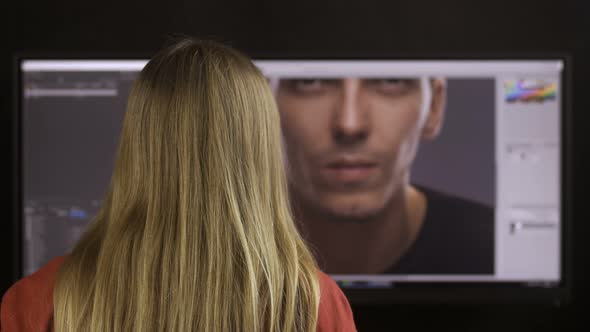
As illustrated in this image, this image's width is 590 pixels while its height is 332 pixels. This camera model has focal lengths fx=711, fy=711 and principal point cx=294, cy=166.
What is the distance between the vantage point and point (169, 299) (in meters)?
0.98

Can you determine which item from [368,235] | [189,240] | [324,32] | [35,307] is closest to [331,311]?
[189,240]

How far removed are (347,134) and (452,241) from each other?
15.4 inches

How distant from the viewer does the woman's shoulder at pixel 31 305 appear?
984 mm

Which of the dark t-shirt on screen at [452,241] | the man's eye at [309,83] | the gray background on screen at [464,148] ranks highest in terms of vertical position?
the man's eye at [309,83]

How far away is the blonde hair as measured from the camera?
98cm

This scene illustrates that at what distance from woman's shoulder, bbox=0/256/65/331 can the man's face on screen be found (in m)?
0.89

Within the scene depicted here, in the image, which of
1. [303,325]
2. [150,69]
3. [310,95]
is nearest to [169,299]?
[303,325]

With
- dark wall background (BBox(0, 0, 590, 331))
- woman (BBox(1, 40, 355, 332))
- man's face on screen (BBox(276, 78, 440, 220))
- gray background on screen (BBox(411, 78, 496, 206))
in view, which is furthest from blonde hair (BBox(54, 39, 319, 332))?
dark wall background (BBox(0, 0, 590, 331))

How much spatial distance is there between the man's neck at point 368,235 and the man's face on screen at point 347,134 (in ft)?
0.13

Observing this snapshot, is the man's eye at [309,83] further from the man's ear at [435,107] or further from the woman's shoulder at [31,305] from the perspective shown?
the woman's shoulder at [31,305]

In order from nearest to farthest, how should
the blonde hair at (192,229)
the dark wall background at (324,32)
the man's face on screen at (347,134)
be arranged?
the blonde hair at (192,229), the man's face on screen at (347,134), the dark wall background at (324,32)

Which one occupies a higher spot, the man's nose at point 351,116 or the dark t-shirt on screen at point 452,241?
the man's nose at point 351,116

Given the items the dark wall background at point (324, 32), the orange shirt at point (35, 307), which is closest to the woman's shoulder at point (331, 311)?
the orange shirt at point (35, 307)

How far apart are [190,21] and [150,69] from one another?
107cm
